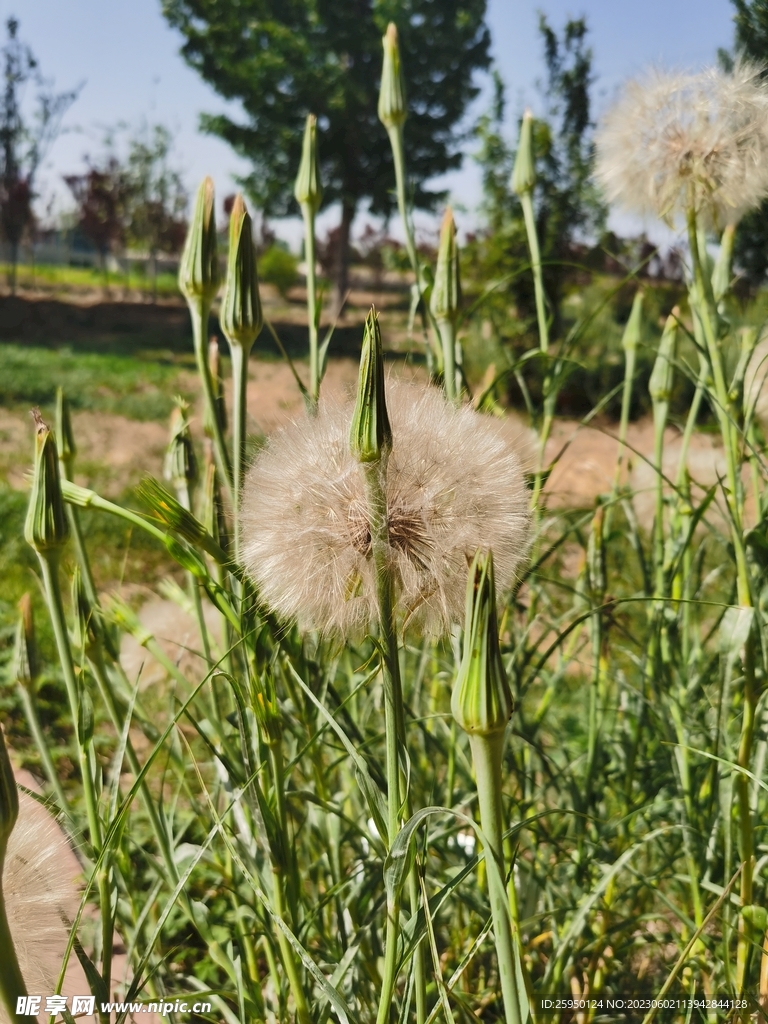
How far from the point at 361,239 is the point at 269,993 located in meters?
15.3

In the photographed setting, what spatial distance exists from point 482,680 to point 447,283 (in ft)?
1.77

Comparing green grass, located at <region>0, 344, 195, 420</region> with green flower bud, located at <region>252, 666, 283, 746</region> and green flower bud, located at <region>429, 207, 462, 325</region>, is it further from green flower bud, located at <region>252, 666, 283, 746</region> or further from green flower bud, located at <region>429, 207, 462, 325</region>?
green flower bud, located at <region>252, 666, 283, 746</region>

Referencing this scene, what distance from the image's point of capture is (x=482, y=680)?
44 cm

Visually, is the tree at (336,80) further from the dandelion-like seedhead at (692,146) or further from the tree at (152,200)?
the dandelion-like seedhead at (692,146)

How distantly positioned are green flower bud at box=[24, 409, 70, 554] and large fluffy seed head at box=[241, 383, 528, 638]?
0.46 feet

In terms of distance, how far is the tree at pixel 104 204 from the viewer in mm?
15352

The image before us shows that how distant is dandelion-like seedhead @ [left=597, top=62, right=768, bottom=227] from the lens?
920mm

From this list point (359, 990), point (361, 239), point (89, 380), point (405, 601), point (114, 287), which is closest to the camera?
point (405, 601)

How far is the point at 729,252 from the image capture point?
3.32 ft

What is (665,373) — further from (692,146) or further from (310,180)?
(310,180)

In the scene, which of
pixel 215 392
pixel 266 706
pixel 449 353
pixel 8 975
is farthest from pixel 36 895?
pixel 449 353

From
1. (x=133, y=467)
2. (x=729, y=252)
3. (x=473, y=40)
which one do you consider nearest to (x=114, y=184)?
(x=473, y=40)

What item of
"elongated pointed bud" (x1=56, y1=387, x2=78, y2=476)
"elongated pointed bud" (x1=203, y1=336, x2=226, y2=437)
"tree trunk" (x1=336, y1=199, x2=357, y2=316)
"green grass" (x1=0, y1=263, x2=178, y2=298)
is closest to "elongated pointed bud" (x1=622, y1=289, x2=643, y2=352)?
"elongated pointed bud" (x1=203, y1=336, x2=226, y2=437)

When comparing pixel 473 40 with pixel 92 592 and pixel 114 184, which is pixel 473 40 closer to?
pixel 114 184
